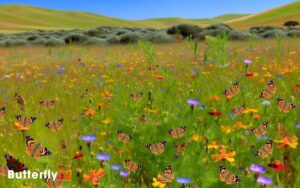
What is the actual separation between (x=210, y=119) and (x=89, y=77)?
15.4 ft

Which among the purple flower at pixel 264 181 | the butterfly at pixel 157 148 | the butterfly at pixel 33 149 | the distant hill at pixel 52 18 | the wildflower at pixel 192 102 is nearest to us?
the purple flower at pixel 264 181

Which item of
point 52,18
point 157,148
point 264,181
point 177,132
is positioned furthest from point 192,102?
point 52,18

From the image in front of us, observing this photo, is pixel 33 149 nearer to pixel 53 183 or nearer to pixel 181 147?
pixel 53 183

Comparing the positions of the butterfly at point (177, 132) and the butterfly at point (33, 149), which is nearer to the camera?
the butterfly at point (33, 149)

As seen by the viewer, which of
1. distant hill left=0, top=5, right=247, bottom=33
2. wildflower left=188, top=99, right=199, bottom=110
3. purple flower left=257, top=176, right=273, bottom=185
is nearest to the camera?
purple flower left=257, top=176, right=273, bottom=185

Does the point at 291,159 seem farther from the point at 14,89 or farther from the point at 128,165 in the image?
the point at 14,89

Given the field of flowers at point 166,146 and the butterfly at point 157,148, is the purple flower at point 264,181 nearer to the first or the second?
the field of flowers at point 166,146

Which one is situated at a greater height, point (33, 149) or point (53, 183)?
point (33, 149)

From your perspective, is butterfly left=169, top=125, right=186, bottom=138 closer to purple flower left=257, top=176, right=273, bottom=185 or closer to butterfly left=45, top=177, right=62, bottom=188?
Answer: purple flower left=257, top=176, right=273, bottom=185

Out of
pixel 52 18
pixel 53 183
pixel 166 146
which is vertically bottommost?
pixel 166 146

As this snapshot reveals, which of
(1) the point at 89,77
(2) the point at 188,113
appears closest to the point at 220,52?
(2) the point at 188,113

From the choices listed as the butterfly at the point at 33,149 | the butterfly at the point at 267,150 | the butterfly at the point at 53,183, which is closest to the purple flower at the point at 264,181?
the butterfly at the point at 267,150

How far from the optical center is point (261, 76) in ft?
A: 21.6

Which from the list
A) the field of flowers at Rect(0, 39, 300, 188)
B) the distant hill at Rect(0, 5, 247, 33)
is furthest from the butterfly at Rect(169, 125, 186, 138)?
the distant hill at Rect(0, 5, 247, 33)
